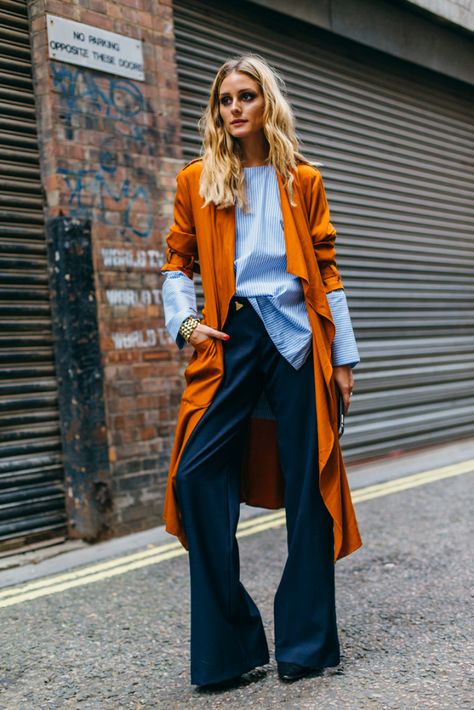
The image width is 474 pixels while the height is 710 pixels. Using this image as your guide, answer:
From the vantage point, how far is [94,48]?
5211mm

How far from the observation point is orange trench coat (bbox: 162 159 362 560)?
2846mm

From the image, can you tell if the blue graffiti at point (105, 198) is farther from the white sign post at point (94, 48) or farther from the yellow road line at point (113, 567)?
the yellow road line at point (113, 567)

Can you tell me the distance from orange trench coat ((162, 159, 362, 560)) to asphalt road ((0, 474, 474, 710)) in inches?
18.7

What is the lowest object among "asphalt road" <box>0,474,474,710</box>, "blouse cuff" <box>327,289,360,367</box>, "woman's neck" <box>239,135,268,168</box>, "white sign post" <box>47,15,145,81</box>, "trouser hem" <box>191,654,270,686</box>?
"asphalt road" <box>0,474,474,710</box>

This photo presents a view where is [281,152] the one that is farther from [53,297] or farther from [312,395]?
Result: [53,297]

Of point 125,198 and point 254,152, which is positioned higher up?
point 125,198

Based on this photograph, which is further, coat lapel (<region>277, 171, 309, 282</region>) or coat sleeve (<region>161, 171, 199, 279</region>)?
coat sleeve (<region>161, 171, 199, 279</region>)

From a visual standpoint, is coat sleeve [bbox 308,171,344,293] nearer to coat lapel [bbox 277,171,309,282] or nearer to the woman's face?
coat lapel [bbox 277,171,309,282]

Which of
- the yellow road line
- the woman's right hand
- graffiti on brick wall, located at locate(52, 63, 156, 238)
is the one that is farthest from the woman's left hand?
graffiti on brick wall, located at locate(52, 63, 156, 238)

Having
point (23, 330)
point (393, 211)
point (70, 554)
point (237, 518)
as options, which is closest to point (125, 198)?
point (23, 330)

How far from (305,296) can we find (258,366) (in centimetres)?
29

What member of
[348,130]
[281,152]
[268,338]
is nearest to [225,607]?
[268,338]

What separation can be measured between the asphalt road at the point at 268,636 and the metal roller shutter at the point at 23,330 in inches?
34.4

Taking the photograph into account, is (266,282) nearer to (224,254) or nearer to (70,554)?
(224,254)
